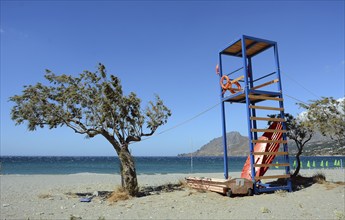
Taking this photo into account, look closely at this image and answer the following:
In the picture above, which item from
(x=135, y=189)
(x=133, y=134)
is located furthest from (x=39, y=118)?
(x=135, y=189)

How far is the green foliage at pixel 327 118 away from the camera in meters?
13.0

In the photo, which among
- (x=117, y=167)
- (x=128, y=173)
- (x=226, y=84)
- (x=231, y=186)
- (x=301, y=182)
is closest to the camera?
(x=231, y=186)

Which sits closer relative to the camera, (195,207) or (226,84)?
(195,207)

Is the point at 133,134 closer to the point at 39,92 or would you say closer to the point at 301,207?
the point at 39,92

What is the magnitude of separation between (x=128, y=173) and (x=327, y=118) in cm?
917

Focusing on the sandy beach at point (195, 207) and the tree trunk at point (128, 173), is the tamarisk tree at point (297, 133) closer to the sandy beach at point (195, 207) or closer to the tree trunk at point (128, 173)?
the sandy beach at point (195, 207)

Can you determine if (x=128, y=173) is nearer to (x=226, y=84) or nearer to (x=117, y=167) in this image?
(x=226, y=84)

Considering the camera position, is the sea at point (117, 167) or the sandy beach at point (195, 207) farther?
the sea at point (117, 167)

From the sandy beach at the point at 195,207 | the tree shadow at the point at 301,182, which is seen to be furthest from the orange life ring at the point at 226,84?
the tree shadow at the point at 301,182

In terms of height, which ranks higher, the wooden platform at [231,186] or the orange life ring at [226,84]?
the orange life ring at [226,84]

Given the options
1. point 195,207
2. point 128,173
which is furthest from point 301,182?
point 128,173

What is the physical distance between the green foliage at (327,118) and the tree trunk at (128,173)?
27.7 feet

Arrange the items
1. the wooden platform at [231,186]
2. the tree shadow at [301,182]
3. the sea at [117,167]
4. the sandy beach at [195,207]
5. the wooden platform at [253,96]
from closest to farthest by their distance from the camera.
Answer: the sandy beach at [195,207], the wooden platform at [231,186], the wooden platform at [253,96], the tree shadow at [301,182], the sea at [117,167]

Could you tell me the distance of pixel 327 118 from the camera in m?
13.6
